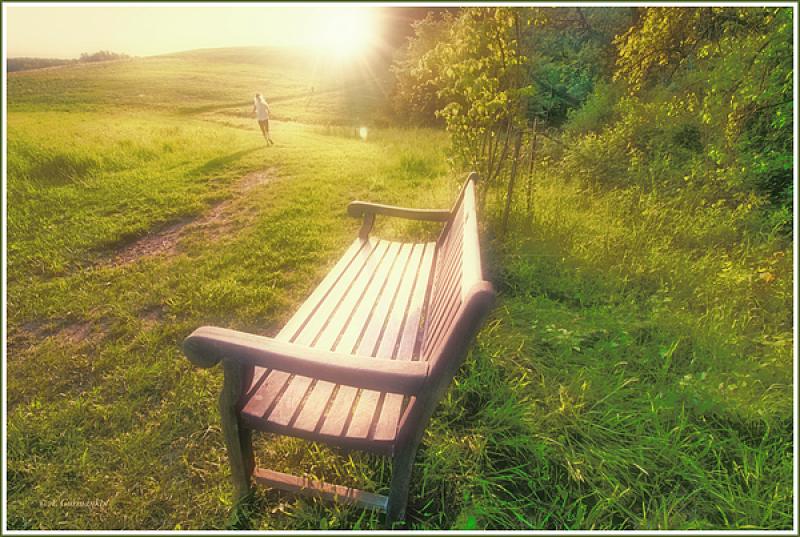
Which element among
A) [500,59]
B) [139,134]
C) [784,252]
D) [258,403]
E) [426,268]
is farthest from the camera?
[139,134]

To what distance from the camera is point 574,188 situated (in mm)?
5273

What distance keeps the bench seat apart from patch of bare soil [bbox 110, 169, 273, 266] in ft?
9.19

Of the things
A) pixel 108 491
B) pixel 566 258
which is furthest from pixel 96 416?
pixel 566 258

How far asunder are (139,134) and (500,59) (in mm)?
9711

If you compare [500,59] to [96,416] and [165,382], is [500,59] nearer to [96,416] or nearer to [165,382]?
[165,382]

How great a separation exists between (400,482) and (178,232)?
4.71 metres

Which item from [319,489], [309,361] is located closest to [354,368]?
[309,361]

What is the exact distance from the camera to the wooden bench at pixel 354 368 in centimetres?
135

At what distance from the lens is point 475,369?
2.62 m

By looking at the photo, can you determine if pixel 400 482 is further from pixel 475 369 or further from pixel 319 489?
pixel 475 369

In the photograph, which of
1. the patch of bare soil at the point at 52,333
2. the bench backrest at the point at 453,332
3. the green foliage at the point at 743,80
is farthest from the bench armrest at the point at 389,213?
the green foliage at the point at 743,80

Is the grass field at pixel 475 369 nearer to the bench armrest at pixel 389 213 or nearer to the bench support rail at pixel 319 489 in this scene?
the bench support rail at pixel 319 489

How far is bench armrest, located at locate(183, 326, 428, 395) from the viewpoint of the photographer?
1.34 meters

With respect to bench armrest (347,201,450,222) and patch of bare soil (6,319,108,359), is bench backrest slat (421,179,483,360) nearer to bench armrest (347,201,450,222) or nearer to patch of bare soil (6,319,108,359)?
bench armrest (347,201,450,222)
